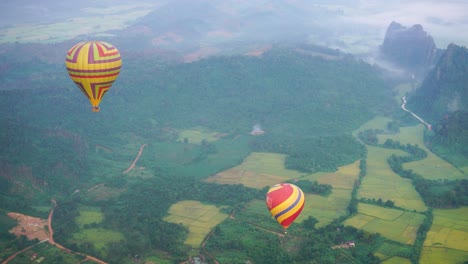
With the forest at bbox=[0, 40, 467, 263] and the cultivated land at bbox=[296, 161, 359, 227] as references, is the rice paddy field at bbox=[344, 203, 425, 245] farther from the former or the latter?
the cultivated land at bbox=[296, 161, 359, 227]

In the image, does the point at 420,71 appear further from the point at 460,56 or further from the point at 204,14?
the point at 204,14

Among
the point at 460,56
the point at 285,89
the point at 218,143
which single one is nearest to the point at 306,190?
the point at 218,143

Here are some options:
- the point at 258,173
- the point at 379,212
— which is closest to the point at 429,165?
the point at 379,212

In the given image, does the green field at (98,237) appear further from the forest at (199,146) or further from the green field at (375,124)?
the green field at (375,124)

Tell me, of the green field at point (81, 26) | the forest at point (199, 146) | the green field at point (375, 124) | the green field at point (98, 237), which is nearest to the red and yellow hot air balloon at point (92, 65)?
the green field at point (98, 237)

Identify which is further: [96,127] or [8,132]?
[96,127]

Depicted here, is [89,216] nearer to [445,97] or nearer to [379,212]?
[379,212]
